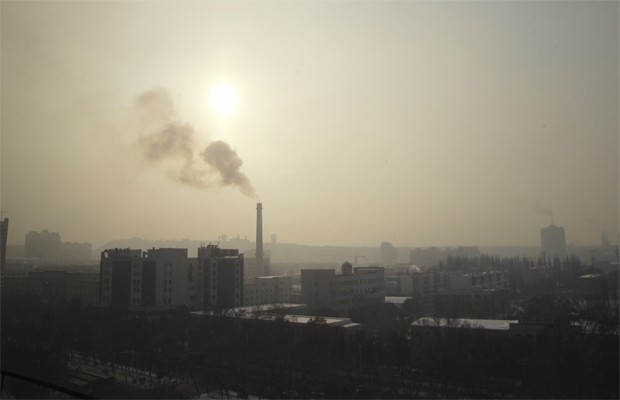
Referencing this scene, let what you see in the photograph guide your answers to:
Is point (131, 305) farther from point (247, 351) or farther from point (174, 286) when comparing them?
point (247, 351)

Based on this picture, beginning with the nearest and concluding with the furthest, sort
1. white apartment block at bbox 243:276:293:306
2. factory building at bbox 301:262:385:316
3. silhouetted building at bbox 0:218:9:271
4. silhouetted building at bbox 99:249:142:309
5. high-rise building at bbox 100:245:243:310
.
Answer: silhouetted building at bbox 0:218:9:271
high-rise building at bbox 100:245:243:310
silhouetted building at bbox 99:249:142:309
factory building at bbox 301:262:385:316
white apartment block at bbox 243:276:293:306

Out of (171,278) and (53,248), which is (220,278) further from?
(53,248)

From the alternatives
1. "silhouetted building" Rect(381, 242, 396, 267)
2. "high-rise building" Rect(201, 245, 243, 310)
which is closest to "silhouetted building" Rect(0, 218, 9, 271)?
"high-rise building" Rect(201, 245, 243, 310)

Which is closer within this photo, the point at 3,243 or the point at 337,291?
the point at 3,243

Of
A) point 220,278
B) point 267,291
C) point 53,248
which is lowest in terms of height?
point 267,291

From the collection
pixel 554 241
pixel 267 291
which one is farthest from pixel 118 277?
pixel 554 241

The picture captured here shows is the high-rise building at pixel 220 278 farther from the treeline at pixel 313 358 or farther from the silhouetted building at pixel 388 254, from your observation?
the silhouetted building at pixel 388 254

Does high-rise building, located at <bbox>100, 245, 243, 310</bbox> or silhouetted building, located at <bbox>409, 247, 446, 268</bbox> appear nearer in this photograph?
high-rise building, located at <bbox>100, 245, 243, 310</bbox>

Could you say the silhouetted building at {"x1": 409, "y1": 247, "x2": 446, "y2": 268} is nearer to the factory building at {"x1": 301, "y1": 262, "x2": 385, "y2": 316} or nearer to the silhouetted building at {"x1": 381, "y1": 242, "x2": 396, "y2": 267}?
the silhouetted building at {"x1": 381, "y1": 242, "x2": 396, "y2": 267}

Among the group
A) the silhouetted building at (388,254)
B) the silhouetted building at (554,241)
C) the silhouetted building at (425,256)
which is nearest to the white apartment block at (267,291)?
the silhouetted building at (425,256)
